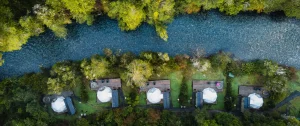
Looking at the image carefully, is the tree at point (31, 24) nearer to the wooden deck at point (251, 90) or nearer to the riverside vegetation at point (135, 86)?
the riverside vegetation at point (135, 86)

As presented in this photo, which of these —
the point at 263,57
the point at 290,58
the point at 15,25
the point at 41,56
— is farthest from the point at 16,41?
the point at 290,58

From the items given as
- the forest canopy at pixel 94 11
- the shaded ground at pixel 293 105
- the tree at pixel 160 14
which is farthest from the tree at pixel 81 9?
the shaded ground at pixel 293 105

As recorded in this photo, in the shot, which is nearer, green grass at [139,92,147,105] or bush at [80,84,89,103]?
bush at [80,84,89,103]

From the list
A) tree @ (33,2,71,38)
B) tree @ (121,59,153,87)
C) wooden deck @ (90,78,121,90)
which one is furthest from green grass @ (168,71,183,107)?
tree @ (33,2,71,38)

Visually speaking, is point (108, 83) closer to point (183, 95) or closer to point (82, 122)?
point (82, 122)

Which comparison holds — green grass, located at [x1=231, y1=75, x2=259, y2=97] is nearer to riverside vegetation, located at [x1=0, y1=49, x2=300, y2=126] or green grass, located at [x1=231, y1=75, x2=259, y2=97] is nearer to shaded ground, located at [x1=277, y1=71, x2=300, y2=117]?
riverside vegetation, located at [x1=0, y1=49, x2=300, y2=126]

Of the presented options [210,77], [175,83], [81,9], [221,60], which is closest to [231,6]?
[221,60]

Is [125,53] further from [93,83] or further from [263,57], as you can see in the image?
[263,57]
